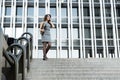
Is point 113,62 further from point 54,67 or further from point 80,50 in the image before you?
point 80,50

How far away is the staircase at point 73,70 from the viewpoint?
11.5m

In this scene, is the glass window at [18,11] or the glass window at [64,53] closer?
the glass window at [64,53]

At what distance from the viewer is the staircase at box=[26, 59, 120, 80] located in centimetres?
1146

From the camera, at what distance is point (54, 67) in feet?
41.3

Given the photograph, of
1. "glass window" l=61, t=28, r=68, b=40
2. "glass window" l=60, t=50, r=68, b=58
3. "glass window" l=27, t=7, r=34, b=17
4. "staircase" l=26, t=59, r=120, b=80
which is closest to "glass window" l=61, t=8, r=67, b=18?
"glass window" l=61, t=28, r=68, b=40

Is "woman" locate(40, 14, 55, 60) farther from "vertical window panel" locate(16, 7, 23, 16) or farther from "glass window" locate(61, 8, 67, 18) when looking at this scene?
"vertical window panel" locate(16, 7, 23, 16)

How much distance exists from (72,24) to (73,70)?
38446 mm

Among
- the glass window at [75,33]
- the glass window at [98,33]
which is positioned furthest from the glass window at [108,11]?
the glass window at [75,33]

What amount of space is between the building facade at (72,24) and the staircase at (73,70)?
34947 mm

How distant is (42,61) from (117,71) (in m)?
2.56

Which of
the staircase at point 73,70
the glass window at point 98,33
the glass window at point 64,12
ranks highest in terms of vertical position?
the glass window at point 64,12

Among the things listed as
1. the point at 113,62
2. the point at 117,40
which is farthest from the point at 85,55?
the point at 113,62

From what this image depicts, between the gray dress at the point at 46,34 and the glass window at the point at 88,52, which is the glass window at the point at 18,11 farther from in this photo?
the gray dress at the point at 46,34

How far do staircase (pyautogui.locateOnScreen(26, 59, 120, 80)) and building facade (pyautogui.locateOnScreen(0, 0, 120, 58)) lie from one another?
34.9 metres
